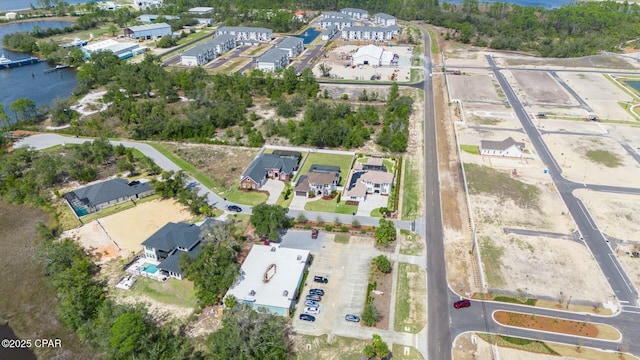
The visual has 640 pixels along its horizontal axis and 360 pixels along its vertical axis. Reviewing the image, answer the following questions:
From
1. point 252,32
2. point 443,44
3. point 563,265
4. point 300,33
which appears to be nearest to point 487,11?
point 443,44

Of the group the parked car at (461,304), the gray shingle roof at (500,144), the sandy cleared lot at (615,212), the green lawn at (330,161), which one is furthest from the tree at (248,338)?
the gray shingle roof at (500,144)

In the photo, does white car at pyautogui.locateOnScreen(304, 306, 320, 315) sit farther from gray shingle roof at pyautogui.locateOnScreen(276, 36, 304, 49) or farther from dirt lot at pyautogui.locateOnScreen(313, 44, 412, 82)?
gray shingle roof at pyautogui.locateOnScreen(276, 36, 304, 49)

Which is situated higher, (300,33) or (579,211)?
(300,33)

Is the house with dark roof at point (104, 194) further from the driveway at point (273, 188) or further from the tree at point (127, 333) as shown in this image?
the tree at point (127, 333)

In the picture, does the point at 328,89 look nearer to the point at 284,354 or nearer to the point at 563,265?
the point at 563,265

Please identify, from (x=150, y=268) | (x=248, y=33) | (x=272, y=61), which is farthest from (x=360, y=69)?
(x=150, y=268)

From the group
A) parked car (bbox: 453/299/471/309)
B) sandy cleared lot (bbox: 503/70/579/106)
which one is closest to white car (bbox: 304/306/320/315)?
parked car (bbox: 453/299/471/309)
